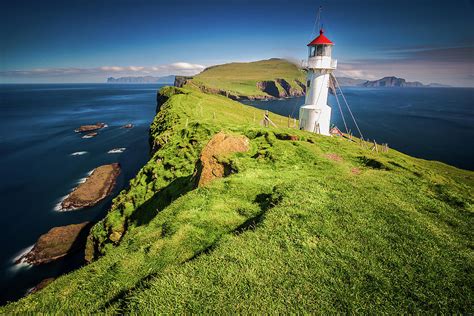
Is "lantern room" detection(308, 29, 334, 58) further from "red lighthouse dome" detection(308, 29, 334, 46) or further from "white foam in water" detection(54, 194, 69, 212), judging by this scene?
"white foam in water" detection(54, 194, 69, 212)

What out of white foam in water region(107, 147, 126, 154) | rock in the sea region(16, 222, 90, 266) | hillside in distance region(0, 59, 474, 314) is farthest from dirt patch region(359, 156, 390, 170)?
white foam in water region(107, 147, 126, 154)

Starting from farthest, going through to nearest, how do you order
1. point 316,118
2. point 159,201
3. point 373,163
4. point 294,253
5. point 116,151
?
point 116,151 → point 316,118 → point 159,201 → point 373,163 → point 294,253

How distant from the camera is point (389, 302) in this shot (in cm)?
666

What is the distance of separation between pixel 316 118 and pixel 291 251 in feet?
91.0

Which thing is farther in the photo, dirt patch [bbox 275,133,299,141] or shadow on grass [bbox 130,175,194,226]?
dirt patch [bbox 275,133,299,141]

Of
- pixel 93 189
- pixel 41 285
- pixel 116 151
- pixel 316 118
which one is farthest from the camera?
pixel 116 151

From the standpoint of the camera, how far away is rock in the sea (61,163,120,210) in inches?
1682

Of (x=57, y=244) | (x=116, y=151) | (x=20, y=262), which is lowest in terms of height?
(x=20, y=262)

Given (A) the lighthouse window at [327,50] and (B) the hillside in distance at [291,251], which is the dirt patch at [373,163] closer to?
(B) the hillside in distance at [291,251]

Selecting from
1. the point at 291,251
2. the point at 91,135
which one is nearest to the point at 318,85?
the point at 291,251

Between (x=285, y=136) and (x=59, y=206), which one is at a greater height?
(x=285, y=136)

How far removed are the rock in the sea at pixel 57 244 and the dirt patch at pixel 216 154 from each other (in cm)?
2682

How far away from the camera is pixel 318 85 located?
31.7 metres

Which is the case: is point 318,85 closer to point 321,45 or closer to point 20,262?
point 321,45
